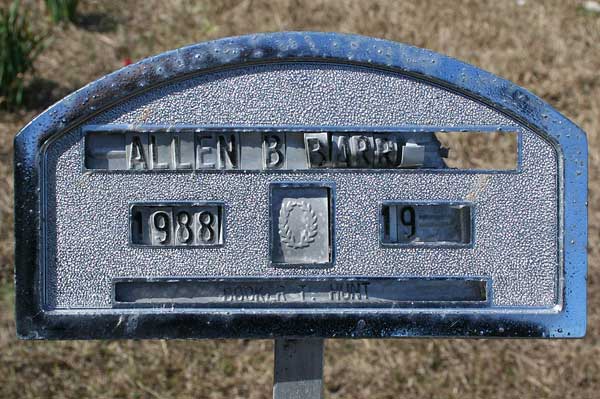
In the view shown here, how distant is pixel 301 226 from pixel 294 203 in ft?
0.17

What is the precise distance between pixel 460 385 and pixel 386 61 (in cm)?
170

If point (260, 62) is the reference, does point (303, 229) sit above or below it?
below

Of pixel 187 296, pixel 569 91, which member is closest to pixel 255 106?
pixel 187 296

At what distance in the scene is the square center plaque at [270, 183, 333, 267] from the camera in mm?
1838

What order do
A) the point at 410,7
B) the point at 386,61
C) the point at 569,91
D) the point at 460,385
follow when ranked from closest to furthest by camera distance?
the point at 386,61, the point at 460,385, the point at 569,91, the point at 410,7

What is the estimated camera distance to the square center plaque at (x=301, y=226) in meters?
1.84

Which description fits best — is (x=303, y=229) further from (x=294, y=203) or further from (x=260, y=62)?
(x=260, y=62)

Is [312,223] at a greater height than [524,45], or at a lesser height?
lesser

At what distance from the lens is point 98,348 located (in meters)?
3.17

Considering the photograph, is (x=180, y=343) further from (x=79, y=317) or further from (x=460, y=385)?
(x=79, y=317)

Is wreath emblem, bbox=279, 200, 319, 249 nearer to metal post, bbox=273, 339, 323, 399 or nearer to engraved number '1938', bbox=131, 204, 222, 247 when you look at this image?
engraved number '1938', bbox=131, 204, 222, 247

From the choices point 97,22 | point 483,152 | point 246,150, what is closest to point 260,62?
point 246,150

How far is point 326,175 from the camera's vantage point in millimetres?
1829

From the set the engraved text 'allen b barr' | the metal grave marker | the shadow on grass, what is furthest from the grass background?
the engraved text 'allen b barr'
